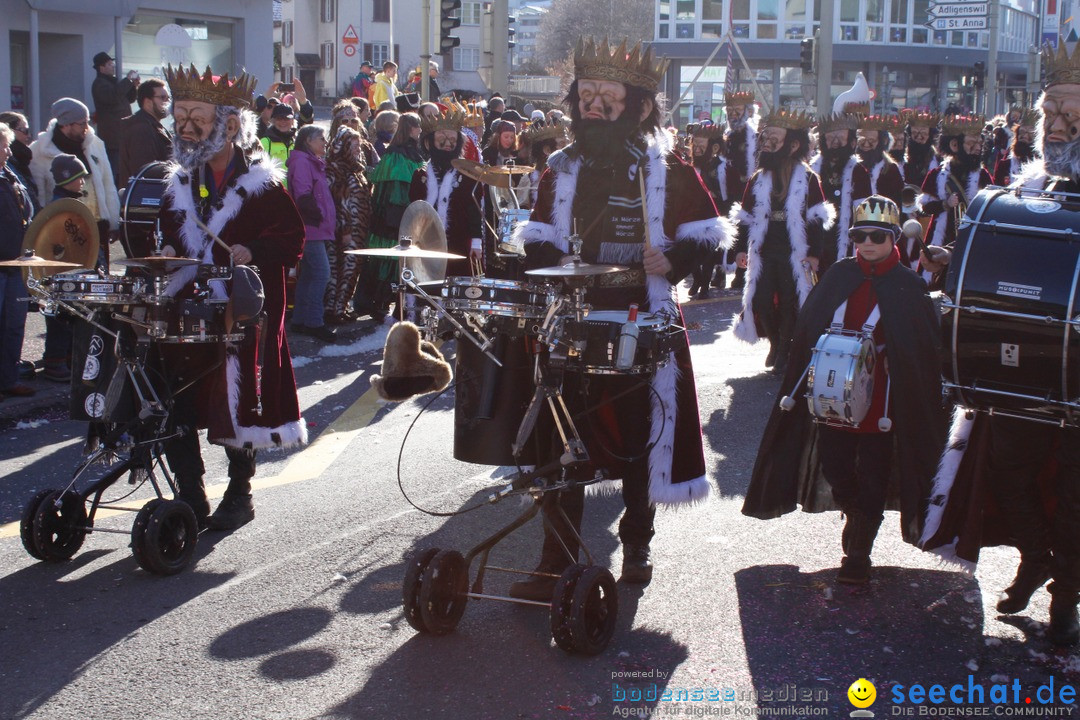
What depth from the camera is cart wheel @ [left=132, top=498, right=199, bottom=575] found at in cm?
537

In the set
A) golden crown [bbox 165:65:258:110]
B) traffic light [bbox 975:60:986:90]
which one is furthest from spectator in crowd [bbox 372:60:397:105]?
traffic light [bbox 975:60:986:90]

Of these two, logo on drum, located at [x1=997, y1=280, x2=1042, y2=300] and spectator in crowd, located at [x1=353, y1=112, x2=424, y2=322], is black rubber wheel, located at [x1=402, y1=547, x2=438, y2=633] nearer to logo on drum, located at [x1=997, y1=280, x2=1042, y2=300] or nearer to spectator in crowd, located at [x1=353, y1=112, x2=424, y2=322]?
logo on drum, located at [x1=997, y1=280, x2=1042, y2=300]

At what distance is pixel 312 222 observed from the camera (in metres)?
11.3

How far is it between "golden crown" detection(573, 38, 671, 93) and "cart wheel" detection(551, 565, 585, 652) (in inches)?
84.4

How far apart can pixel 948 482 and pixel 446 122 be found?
246 inches

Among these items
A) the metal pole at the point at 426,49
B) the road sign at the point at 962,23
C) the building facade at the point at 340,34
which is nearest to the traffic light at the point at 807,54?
the road sign at the point at 962,23

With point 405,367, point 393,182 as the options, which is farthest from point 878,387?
point 393,182

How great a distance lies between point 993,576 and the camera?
5.57 meters

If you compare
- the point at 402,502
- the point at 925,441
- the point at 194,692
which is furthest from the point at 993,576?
the point at 194,692

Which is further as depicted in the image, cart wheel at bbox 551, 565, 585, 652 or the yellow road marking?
the yellow road marking

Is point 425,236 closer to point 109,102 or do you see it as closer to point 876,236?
point 876,236

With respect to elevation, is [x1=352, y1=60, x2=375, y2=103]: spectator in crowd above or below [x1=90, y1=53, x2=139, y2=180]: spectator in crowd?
above

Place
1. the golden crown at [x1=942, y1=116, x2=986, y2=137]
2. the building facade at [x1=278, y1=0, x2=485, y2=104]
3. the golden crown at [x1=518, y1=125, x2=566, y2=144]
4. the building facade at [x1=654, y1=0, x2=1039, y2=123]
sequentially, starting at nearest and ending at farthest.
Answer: the golden crown at [x1=518, y1=125, x2=566, y2=144] < the golden crown at [x1=942, y1=116, x2=986, y2=137] < the building facade at [x1=654, y1=0, x2=1039, y2=123] < the building facade at [x1=278, y1=0, x2=485, y2=104]

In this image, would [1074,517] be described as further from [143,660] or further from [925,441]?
[143,660]
